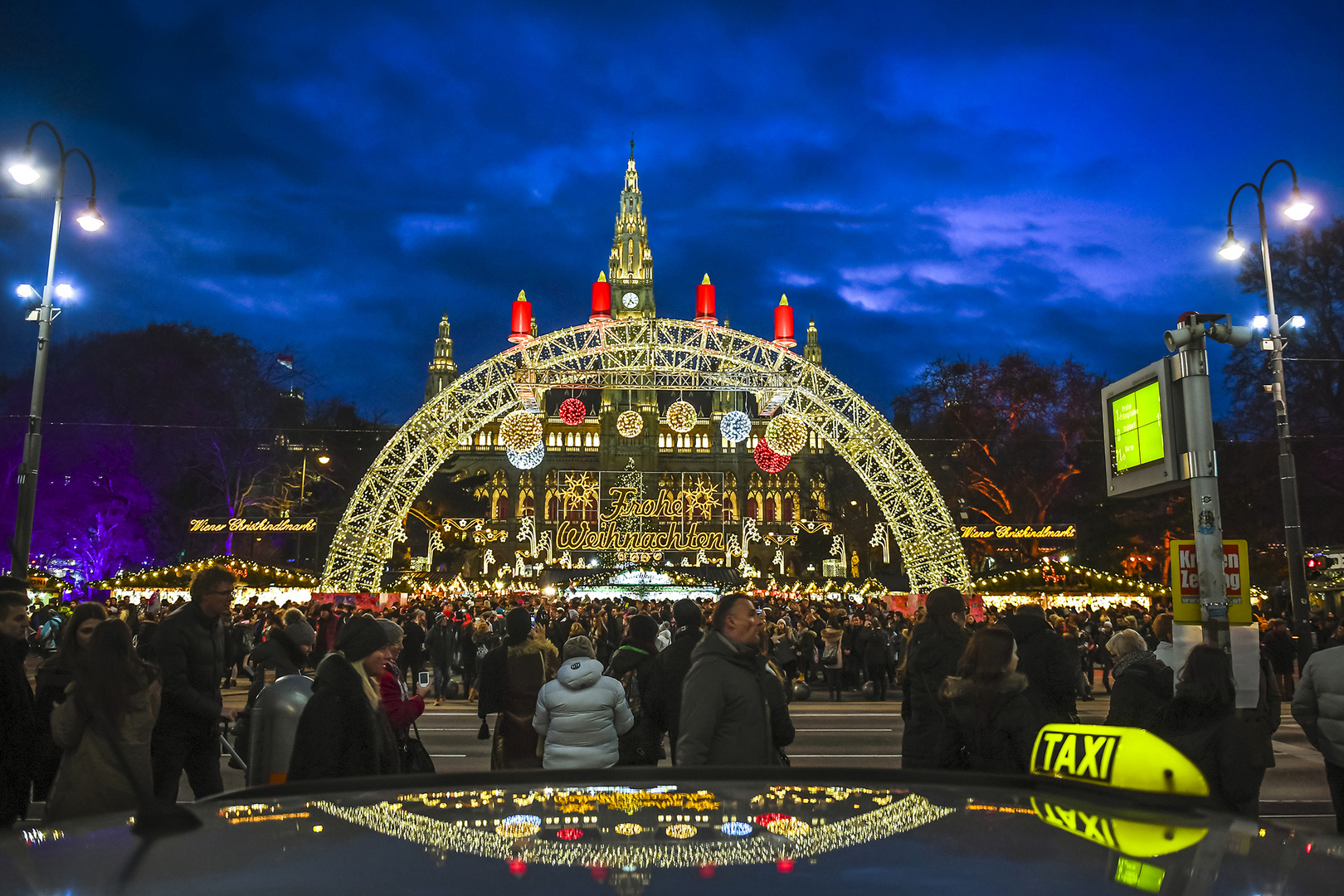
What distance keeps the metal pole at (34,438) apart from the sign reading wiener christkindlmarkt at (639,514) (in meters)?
31.7

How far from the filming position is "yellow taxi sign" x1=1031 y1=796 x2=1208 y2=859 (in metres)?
1.67

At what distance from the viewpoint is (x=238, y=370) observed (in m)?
48.8

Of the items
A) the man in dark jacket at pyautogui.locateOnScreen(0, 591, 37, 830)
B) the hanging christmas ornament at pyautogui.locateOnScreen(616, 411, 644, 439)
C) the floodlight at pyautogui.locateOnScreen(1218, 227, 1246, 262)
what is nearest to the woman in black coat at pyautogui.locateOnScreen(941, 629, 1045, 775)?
the man in dark jacket at pyautogui.locateOnScreen(0, 591, 37, 830)

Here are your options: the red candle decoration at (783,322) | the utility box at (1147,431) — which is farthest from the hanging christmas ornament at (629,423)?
the utility box at (1147,431)

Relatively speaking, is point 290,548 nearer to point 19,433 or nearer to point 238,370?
point 238,370

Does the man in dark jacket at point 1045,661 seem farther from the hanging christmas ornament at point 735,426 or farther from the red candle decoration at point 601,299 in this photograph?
the red candle decoration at point 601,299

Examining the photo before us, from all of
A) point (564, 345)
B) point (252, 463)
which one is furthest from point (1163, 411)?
point (252, 463)

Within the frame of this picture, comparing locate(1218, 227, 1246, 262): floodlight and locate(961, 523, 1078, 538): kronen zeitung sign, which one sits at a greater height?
locate(1218, 227, 1246, 262): floodlight

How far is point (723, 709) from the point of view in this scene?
5070 mm

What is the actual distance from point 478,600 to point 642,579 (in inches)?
487

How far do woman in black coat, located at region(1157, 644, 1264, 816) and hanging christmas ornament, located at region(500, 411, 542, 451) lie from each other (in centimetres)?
2573

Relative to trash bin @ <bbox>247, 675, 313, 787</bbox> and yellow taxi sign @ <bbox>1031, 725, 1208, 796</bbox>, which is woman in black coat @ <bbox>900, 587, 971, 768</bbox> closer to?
trash bin @ <bbox>247, 675, 313, 787</bbox>

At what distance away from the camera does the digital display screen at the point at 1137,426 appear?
8.66 meters

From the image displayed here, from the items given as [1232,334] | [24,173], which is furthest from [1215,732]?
[24,173]
